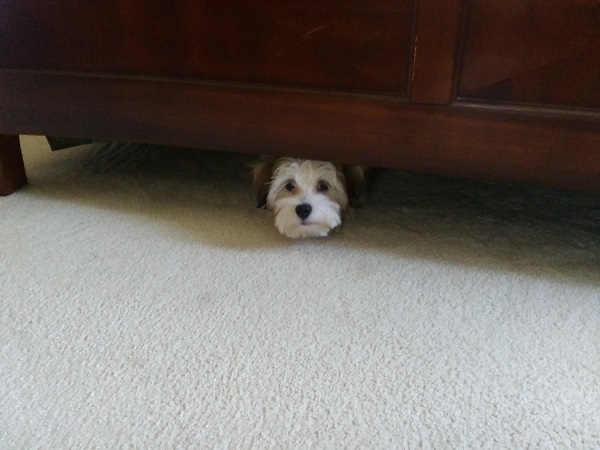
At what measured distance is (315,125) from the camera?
93 cm

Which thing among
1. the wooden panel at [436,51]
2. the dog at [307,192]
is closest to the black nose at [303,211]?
the dog at [307,192]

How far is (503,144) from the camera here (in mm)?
848

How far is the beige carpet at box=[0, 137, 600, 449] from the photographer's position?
63 centimetres

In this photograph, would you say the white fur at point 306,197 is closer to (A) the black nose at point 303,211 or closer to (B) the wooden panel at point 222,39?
(A) the black nose at point 303,211

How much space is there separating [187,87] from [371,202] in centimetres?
41

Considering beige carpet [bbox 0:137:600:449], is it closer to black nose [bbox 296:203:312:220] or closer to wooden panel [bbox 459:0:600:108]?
black nose [bbox 296:203:312:220]

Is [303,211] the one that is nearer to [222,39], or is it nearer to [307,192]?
[307,192]

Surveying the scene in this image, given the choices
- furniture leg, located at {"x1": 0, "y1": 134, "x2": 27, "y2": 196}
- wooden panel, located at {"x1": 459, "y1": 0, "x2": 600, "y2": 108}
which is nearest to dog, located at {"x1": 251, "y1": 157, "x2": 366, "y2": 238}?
wooden panel, located at {"x1": 459, "y1": 0, "x2": 600, "y2": 108}

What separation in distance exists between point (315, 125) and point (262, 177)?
0.74ft

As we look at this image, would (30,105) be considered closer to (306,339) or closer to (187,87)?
(187,87)

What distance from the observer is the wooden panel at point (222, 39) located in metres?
0.85

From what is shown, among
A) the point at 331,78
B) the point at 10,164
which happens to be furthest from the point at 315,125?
the point at 10,164

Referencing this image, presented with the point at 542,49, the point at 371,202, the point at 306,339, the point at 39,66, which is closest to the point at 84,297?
the point at 306,339

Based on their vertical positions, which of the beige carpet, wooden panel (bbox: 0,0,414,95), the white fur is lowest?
the beige carpet
